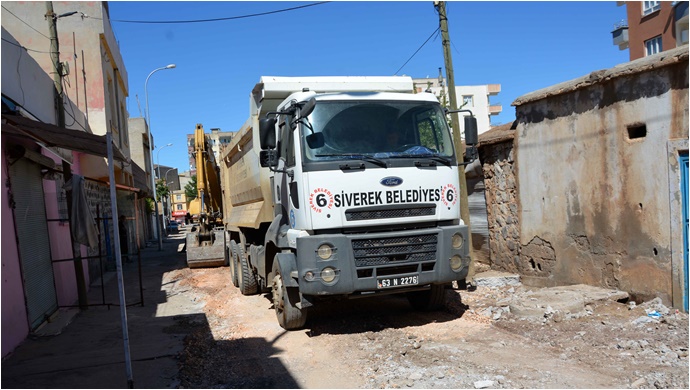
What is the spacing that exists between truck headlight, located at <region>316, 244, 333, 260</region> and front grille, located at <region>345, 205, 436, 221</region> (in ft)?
1.30

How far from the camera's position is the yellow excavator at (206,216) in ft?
47.0

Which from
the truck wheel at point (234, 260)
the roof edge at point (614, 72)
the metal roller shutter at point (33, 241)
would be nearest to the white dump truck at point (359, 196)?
the roof edge at point (614, 72)

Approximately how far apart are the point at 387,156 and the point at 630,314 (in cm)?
364

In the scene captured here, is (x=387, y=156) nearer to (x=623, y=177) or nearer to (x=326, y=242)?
(x=326, y=242)

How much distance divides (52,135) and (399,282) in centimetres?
446

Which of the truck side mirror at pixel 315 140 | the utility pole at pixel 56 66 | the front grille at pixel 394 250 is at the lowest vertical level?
the front grille at pixel 394 250

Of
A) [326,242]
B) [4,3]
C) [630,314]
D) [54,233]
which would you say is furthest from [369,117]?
[4,3]

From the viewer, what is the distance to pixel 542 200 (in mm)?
8578

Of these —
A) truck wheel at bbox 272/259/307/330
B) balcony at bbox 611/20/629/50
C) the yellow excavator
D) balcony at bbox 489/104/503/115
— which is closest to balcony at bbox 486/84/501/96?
balcony at bbox 489/104/503/115

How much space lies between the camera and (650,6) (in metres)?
28.3

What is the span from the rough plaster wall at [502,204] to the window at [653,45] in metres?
23.1

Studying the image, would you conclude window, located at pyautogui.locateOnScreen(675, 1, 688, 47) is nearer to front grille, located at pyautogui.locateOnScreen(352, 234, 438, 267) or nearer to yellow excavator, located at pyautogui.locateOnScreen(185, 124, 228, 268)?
yellow excavator, located at pyautogui.locateOnScreen(185, 124, 228, 268)

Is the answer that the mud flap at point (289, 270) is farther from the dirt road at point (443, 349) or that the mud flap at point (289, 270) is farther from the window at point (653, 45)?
the window at point (653, 45)

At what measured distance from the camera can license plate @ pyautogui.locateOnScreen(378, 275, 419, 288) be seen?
6.05 m
